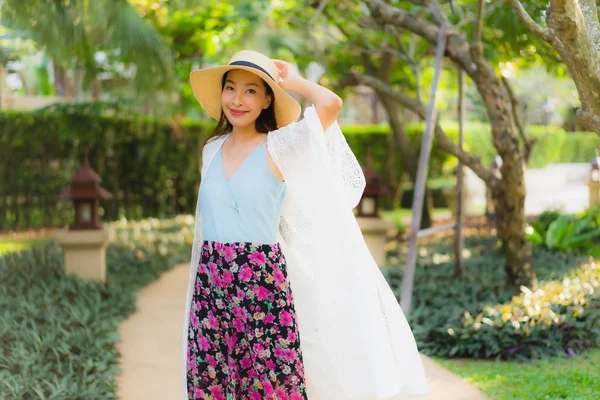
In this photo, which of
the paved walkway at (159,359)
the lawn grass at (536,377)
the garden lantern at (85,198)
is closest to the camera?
the lawn grass at (536,377)

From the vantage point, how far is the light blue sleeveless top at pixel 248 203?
2.53 meters

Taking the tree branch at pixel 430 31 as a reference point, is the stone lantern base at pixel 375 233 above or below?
below

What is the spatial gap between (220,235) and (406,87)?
30.9ft

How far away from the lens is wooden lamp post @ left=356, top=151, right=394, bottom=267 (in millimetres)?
7277

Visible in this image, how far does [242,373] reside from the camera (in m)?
2.61

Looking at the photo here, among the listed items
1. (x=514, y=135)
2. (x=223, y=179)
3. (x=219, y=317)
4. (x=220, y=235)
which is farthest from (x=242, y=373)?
(x=514, y=135)

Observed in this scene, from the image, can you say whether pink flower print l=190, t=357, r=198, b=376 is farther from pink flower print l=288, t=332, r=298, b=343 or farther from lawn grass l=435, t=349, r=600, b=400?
lawn grass l=435, t=349, r=600, b=400

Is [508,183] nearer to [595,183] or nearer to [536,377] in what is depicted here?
[536,377]

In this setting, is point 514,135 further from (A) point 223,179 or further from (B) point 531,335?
(A) point 223,179

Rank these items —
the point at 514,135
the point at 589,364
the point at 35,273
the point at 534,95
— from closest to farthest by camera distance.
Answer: the point at 589,364
the point at 514,135
the point at 35,273
the point at 534,95

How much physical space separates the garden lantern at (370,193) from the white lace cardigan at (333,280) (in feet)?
15.0

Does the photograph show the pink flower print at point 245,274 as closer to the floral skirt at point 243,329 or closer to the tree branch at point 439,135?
the floral skirt at point 243,329

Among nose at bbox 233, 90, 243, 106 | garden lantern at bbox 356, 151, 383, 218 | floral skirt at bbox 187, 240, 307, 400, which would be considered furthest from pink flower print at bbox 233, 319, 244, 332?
garden lantern at bbox 356, 151, 383, 218

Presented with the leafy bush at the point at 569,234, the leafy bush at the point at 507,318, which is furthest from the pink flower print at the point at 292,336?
the leafy bush at the point at 569,234
